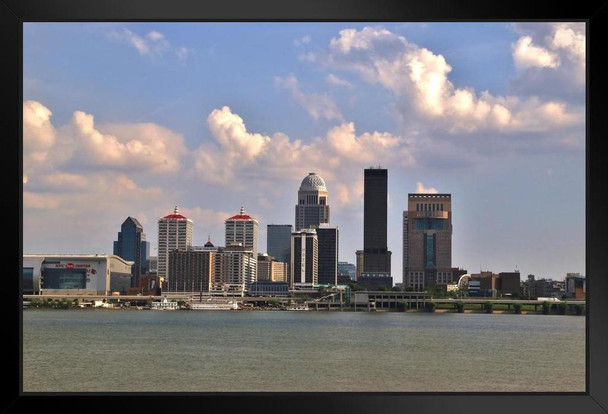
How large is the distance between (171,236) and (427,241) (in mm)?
13299

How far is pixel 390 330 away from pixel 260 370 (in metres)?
10.1

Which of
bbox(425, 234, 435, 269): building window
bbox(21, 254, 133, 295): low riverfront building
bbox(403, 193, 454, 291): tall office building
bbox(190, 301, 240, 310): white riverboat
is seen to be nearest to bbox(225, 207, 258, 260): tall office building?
bbox(190, 301, 240, 310): white riverboat

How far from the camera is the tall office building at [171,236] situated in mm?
42344

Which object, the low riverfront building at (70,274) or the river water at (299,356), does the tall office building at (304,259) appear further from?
the river water at (299,356)

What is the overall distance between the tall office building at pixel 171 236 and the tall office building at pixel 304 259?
5524mm

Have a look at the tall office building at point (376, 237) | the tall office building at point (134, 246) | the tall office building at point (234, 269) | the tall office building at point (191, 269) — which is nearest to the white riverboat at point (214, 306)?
the tall office building at point (191, 269)

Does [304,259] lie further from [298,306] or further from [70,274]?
[70,274]

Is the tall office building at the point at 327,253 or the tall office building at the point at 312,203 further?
the tall office building at the point at 312,203

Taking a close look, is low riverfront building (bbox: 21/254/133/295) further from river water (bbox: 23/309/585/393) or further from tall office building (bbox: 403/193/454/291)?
tall office building (bbox: 403/193/454/291)

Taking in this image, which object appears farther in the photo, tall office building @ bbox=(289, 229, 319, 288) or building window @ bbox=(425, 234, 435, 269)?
tall office building @ bbox=(289, 229, 319, 288)

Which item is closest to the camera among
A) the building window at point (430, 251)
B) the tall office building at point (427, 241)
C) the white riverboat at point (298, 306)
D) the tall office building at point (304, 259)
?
the white riverboat at point (298, 306)

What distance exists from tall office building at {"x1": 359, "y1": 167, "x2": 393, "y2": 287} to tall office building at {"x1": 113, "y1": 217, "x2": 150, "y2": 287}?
1158 centimetres

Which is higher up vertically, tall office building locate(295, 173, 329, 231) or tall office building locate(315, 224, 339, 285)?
tall office building locate(295, 173, 329, 231)

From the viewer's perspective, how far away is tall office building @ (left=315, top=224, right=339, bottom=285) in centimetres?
4416
